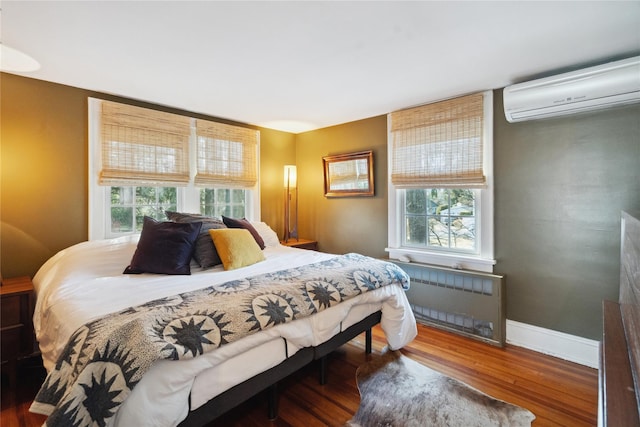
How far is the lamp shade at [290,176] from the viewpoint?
4.16 meters

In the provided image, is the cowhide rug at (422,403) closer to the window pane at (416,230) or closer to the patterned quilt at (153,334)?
the patterned quilt at (153,334)

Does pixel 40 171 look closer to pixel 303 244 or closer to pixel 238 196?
pixel 238 196

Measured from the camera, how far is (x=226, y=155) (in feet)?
12.0

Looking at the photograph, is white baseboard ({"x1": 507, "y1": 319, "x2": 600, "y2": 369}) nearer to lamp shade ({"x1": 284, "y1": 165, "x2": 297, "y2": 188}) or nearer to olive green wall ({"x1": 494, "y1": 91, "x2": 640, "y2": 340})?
olive green wall ({"x1": 494, "y1": 91, "x2": 640, "y2": 340})

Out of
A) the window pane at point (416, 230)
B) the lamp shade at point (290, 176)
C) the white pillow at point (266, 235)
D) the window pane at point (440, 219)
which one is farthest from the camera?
the lamp shade at point (290, 176)

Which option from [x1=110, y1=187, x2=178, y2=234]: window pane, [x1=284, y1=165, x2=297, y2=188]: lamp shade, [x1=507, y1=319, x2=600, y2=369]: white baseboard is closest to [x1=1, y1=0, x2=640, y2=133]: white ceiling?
[x1=110, y1=187, x2=178, y2=234]: window pane

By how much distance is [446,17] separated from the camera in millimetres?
1672

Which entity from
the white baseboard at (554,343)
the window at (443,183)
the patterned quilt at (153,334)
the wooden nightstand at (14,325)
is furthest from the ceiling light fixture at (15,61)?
the white baseboard at (554,343)

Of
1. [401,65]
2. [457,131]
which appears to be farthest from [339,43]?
[457,131]

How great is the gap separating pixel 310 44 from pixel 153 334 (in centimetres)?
186

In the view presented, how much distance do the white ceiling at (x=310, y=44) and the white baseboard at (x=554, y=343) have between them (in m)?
2.12

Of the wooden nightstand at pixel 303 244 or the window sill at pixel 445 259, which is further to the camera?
the wooden nightstand at pixel 303 244

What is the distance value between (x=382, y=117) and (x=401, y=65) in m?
1.26

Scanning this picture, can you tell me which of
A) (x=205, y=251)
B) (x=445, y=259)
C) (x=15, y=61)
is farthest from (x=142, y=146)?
(x=445, y=259)
